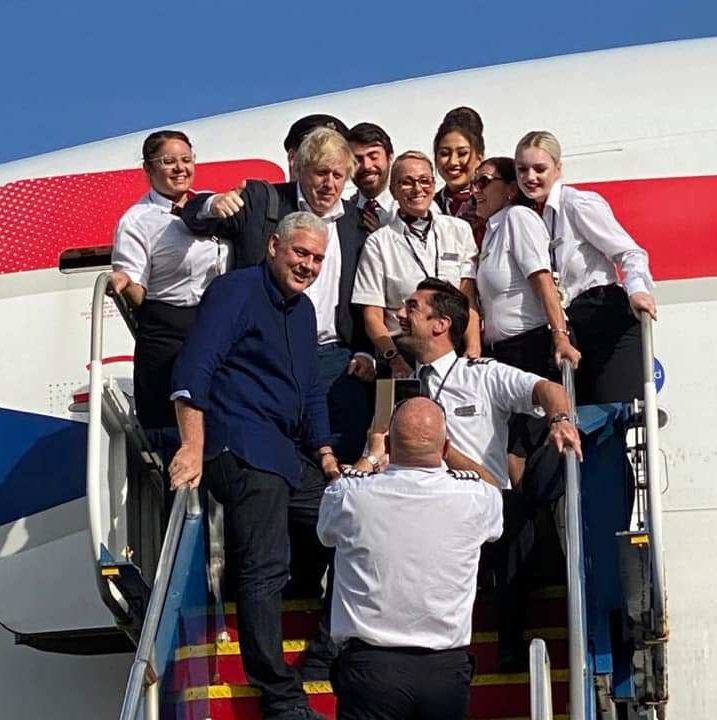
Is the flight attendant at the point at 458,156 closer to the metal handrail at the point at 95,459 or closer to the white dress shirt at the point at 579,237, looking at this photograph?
the white dress shirt at the point at 579,237

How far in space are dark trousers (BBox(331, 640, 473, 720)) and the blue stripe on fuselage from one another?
3.34m

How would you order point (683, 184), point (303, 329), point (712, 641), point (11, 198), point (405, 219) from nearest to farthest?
point (303, 329), point (405, 219), point (712, 641), point (683, 184), point (11, 198)

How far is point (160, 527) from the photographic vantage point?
6.77 m

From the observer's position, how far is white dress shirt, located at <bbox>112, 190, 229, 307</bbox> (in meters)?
6.46

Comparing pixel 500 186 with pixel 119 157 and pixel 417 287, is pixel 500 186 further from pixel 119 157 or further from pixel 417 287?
pixel 119 157

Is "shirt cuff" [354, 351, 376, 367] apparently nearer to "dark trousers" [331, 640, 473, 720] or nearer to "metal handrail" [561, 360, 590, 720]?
"metal handrail" [561, 360, 590, 720]

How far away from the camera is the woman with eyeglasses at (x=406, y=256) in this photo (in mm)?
6336

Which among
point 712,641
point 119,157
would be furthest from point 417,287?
point 119,157

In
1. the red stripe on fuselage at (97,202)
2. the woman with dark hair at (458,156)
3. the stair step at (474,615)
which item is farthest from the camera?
the red stripe on fuselage at (97,202)

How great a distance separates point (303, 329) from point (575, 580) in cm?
146

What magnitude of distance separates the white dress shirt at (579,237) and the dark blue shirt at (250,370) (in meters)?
1.14

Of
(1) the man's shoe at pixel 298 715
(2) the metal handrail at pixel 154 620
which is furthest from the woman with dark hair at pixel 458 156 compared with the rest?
(1) the man's shoe at pixel 298 715

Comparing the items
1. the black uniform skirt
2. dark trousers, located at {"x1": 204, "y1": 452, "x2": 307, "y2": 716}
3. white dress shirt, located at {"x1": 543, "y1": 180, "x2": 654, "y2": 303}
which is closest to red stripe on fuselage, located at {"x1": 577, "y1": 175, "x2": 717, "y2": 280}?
white dress shirt, located at {"x1": 543, "y1": 180, "x2": 654, "y2": 303}

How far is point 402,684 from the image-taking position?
4.52 metres
